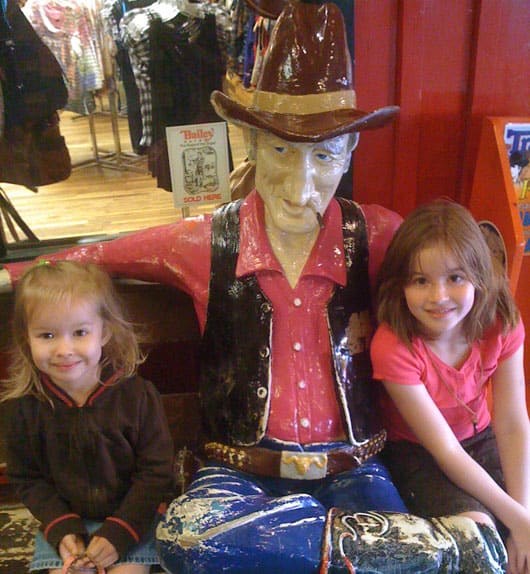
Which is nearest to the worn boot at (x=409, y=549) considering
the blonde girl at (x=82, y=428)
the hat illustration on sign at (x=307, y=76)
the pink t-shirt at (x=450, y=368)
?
the pink t-shirt at (x=450, y=368)

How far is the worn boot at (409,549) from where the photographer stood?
1.08 m

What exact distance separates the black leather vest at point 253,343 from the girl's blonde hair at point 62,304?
0.61ft

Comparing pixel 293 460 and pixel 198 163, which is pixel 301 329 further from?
pixel 198 163

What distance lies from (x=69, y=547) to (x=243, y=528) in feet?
1.22

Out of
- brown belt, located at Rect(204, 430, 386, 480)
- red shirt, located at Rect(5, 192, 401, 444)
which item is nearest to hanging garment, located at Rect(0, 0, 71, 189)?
red shirt, located at Rect(5, 192, 401, 444)

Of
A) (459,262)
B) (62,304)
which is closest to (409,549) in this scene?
(459,262)

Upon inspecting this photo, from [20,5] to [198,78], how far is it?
46 centimetres

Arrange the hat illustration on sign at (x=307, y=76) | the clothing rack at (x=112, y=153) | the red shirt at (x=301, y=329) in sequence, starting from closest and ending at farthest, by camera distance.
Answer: the hat illustration on sign at (x=307, y=76) < the red shirt at (x=301, y=329) < the clothing rack at (x=112, y=153)

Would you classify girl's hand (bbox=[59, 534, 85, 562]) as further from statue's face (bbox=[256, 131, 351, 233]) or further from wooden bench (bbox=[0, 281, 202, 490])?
statue's face (bbox=[256, 131, 351, 233])

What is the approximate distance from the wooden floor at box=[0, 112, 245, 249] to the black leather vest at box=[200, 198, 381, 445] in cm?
43

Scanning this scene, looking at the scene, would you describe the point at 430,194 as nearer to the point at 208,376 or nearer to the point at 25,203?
the point at 208,376

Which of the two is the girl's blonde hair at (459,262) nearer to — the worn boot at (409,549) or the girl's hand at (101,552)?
the worn boot at (409,549)

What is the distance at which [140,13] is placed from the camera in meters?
1.56

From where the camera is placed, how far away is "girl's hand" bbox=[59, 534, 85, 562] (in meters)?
1.21
